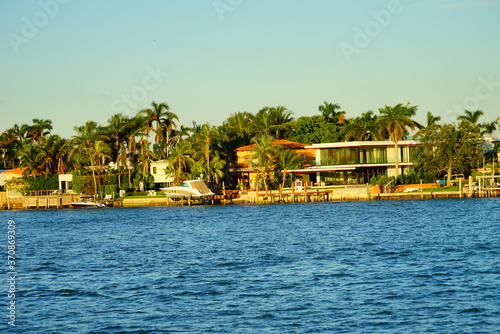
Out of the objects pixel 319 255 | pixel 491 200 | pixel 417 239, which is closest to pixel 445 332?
pixel 319 255

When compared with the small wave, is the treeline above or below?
above

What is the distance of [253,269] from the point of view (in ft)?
104

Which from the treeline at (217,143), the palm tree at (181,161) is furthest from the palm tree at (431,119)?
the palm tree at (181,161)

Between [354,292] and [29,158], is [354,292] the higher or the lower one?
the lower one

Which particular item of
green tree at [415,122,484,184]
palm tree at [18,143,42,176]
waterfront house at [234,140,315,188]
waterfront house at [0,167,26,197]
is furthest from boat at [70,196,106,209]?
green tree at [415,122,484,184]

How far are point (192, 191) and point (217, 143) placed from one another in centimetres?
858

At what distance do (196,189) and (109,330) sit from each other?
69.3m

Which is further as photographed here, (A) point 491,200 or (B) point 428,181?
(B) point 428,181

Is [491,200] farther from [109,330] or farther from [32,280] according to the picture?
[109,330]

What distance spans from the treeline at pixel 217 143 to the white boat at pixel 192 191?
7.13ft

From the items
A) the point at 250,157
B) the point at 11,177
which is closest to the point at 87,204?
the point at 250,157

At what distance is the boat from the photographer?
Result: 315 feet

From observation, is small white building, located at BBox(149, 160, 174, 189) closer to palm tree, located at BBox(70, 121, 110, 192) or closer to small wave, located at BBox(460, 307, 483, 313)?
A: palm tree, located at BBox(70, 121, 110, 192)

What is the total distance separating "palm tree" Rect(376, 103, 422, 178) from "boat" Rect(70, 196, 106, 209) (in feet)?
120
